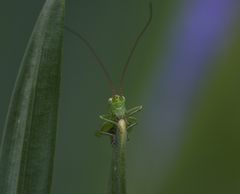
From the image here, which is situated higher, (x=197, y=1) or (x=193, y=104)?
(x=197, y=1)

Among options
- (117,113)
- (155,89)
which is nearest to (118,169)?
(155,89)

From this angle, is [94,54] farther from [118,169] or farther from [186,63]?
[118,169]

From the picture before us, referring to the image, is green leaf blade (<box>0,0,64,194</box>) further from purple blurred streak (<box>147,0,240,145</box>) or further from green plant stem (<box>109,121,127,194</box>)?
purple blurred streak (<box>147,0,240,145</box>)

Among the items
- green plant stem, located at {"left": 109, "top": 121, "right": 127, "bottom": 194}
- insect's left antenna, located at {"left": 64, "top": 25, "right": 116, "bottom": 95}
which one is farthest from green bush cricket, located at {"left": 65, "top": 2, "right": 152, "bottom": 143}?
green plant stem, located at {"left": 109, "top": 121, "right": 127, "bottom": 194}

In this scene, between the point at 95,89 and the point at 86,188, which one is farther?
the point at 95,89

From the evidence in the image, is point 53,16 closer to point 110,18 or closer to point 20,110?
point 20,110

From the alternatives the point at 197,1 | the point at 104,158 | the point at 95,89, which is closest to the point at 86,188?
the point at 104,158

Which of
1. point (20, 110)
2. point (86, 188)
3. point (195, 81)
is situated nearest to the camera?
point (20, 110)
